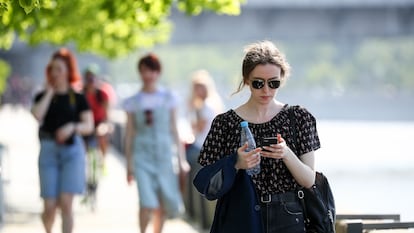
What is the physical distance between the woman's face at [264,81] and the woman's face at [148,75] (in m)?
4.83

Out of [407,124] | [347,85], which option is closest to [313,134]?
[407,124]

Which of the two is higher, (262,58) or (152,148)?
(262,58)

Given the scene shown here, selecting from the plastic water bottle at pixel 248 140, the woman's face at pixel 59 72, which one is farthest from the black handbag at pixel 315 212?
the woman's face at pixel 59 72

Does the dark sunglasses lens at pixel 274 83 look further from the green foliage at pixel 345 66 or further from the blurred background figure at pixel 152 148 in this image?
the green foliage at pixel 345 66

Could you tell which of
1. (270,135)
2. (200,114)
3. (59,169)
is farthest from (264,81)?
(200,114)

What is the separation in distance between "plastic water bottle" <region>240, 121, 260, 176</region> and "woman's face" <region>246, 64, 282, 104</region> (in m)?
0.19

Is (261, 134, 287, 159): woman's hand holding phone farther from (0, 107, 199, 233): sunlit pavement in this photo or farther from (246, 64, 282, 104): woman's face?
(0, 107, 199, 233): sunlit pavement

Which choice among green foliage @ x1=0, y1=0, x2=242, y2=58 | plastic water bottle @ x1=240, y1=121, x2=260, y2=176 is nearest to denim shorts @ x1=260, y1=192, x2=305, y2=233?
plastic water bottle @ x1=240, y1=121, x2=260, y2=176

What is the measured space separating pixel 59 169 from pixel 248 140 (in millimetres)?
4999

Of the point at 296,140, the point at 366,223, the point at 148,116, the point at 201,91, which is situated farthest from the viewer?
the point at 201,91

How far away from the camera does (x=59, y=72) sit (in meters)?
10.5

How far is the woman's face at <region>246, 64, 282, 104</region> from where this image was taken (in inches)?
236

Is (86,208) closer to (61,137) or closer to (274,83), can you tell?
(61,137)

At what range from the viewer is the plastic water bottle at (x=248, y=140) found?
19.1 feet
